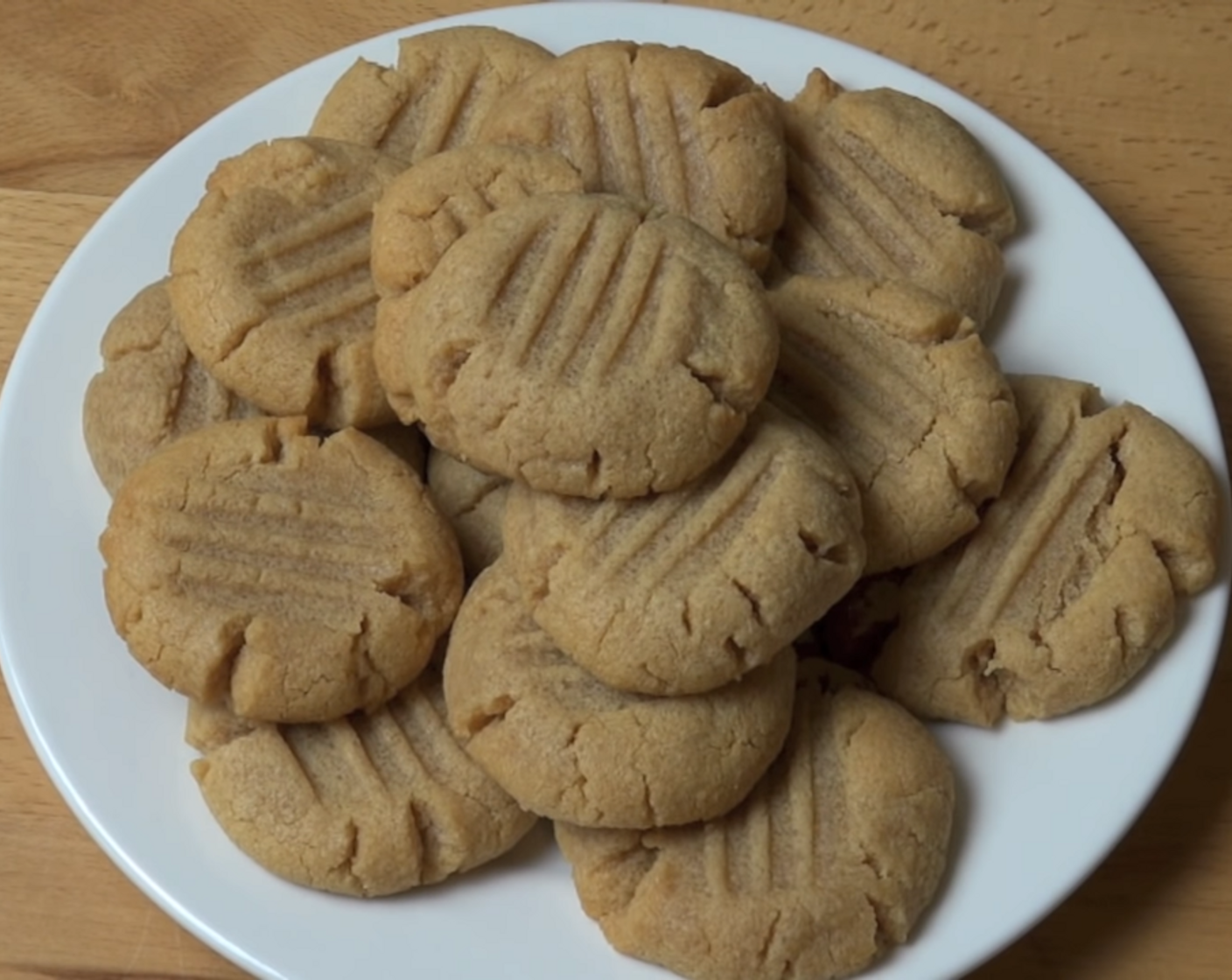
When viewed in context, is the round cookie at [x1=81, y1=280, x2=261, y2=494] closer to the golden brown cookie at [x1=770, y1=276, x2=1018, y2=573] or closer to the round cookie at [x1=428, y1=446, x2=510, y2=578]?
the round cookie at [x1=428, y1=446, x2=510, y2=578]

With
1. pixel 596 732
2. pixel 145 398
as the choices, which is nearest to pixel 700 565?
pixel 596 732

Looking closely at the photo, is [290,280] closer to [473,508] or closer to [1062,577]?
[473,508]

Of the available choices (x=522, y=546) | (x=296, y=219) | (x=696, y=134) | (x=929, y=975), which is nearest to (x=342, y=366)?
(x=296, y=219)

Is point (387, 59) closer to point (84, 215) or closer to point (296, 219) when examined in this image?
point (296, 219)

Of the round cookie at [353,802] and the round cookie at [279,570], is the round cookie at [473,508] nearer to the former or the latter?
the round cookie at [279,570]

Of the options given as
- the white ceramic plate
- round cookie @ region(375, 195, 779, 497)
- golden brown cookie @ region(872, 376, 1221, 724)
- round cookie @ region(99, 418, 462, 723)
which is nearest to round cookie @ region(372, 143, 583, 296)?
round cookie @ region(375, 195, 779, 497)

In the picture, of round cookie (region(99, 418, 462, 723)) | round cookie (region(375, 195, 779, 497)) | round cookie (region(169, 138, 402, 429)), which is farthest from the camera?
round cookie (region(169, 138, 402, 429))
